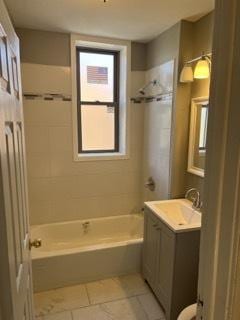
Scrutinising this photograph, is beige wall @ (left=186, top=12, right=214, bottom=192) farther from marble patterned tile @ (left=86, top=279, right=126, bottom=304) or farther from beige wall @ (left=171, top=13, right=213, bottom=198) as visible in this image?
marble patterned tile @ (left=86, top=279, right=126, bottom=304)

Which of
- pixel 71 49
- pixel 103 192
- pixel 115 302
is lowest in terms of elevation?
pixel 115 302

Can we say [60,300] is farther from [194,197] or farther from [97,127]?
[97,127]

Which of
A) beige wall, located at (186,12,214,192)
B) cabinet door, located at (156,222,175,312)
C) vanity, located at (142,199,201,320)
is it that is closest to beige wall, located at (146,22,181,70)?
beige wall, located at (186,12,214,192)

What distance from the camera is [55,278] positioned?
2.32 m

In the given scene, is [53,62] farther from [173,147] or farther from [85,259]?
[85,259]

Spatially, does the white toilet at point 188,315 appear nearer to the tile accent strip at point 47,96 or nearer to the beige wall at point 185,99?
the beige wall at point 185,99

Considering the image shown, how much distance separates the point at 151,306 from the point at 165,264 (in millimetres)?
464

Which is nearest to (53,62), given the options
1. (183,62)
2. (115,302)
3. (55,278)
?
(183,62)

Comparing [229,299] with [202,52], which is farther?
[202,52]

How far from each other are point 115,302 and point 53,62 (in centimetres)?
249

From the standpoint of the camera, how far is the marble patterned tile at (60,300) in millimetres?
2076

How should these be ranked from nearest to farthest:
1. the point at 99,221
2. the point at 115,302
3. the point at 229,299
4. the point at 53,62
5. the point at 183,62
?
1. the point at 229,299
2. the point at 115,302
3. the point at 183,62
4. the point at 53,62
5. the point at 99,221

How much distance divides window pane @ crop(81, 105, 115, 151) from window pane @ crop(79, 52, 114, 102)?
0.45 feet

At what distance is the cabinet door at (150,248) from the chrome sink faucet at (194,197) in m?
0.42
